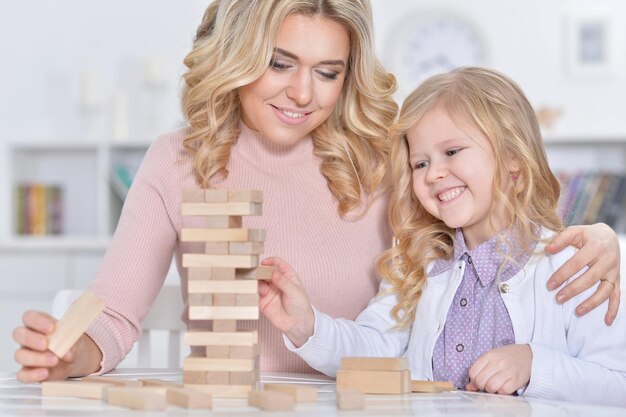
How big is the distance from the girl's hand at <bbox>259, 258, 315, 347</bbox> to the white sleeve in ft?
0.07

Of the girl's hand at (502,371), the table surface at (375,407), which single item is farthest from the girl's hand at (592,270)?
the table surface at (375,407)

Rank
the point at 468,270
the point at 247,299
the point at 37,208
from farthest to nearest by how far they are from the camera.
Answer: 1. the point at 37,208
2. the point at 468,270
3. the point at 247,299

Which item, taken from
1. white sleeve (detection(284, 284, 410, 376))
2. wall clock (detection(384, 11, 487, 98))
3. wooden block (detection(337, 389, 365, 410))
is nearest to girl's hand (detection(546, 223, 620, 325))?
white sleeve (detection(284, 284, 410, 376))

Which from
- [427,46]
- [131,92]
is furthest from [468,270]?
[131,92]

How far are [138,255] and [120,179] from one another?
8.94ft

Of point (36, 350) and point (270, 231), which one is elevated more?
point (270, 231)

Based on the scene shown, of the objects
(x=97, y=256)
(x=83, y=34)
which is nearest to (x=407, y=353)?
(x=97, y=256)

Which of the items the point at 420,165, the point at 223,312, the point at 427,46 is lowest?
the point at 223,312

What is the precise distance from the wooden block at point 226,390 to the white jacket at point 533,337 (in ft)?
1.17

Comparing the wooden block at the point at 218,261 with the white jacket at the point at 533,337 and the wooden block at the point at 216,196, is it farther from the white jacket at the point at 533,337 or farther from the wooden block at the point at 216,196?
the white jacket at the point at 533,337

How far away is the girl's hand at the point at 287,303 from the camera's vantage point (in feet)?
5.06

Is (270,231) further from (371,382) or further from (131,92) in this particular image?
(131,92)

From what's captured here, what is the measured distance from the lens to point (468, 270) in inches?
68.5

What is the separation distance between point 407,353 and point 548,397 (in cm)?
35
